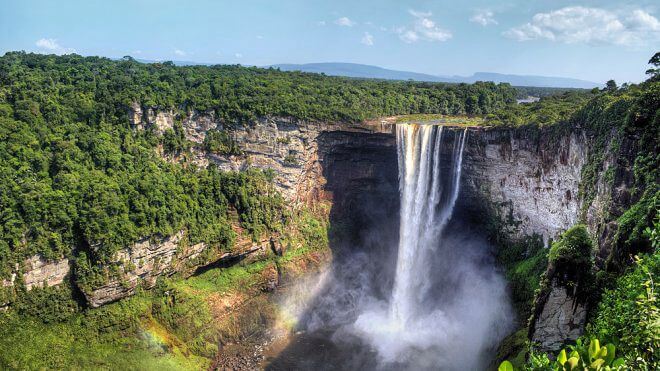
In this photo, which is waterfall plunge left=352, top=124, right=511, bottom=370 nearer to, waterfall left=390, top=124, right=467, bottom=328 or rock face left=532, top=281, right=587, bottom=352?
waterfall left=390, top=124, right=467, bottom=328

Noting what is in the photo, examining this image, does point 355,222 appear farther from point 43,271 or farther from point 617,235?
point 617,235

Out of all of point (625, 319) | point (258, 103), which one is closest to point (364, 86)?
point (258, 103)

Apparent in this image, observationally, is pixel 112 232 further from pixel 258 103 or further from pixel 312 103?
pixel 312 103

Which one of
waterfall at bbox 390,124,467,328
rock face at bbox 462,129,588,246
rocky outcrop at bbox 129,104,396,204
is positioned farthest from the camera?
rocky outcrop at bbox 129,104,396,204

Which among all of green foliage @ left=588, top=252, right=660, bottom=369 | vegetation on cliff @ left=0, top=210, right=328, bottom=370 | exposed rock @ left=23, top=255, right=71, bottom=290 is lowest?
vegetation on cliff @ left=0, top=210, right=328, bottom=370

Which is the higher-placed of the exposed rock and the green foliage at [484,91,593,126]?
the green foliage at [484,91,593,126]

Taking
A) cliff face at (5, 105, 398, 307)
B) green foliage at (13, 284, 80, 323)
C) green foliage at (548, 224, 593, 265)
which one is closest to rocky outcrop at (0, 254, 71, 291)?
green foliage at (13, 284, 80, 323)

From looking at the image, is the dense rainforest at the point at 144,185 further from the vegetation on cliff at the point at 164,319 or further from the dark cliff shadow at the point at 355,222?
the dark cliff shadow at the point at 355,222
